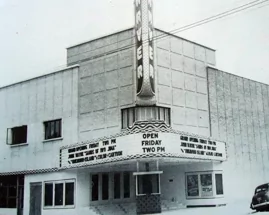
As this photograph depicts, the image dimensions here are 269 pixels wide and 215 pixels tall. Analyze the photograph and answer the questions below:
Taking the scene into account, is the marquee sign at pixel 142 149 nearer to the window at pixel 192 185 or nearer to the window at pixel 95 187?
the window at pixel 95 187

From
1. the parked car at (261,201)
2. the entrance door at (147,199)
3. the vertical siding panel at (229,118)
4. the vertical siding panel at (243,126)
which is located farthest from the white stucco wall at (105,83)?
the vertical siding panel at (243,126)

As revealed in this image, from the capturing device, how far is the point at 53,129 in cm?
2388

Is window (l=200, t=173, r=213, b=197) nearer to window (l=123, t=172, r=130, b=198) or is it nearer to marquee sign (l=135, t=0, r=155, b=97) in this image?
window (l=123, t=172, r=130, b=198)

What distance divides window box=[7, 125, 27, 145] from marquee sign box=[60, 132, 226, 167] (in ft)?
17.0

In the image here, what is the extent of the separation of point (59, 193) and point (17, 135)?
215 inches

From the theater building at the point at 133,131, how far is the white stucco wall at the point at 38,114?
0.06 m

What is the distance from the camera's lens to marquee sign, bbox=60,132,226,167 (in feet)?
57.7

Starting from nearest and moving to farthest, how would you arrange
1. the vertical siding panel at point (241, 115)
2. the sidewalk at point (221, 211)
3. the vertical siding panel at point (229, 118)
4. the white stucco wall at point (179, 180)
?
the sidewalk at point (221, 211)
the white stucco wall at point (179, 180)
the vertical siding panel at point (229, 118)
the vertical siding panel at point (241, 115)

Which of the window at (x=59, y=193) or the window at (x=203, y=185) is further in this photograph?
the window at (x=59, y=193)

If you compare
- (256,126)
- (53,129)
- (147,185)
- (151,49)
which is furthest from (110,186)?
(256,126)

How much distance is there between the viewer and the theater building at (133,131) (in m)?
18.8

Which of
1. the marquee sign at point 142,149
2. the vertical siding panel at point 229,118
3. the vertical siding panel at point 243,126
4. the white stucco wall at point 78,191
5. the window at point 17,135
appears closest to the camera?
the marquee sign at point 142,149

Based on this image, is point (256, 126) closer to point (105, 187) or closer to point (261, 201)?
point (261, 201)

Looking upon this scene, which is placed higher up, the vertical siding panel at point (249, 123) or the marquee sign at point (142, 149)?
the vertical siding panel at point (249, 123)
